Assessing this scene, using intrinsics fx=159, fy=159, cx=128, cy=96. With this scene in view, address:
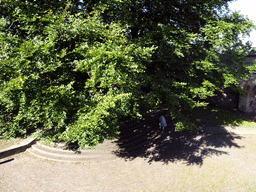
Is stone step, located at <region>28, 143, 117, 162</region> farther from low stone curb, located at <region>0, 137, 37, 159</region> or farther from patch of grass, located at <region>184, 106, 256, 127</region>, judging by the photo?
patch of grass, located at <region>184, 106, 256, 127</region>

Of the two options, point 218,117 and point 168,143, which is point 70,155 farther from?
point 218,117

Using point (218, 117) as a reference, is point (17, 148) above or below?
below

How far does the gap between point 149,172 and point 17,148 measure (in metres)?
9.40

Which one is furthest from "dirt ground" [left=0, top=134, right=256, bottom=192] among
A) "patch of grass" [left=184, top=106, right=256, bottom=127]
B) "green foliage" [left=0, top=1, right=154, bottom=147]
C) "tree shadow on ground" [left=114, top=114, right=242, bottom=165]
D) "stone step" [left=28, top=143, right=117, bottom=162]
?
"patch of grass" [left=184, top=106, right=256, bottom=127]

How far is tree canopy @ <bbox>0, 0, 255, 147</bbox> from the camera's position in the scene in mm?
6332

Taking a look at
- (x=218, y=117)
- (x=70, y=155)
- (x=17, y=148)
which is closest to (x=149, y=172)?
(x=70, y=155)

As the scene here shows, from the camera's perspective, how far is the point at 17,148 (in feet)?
37.2

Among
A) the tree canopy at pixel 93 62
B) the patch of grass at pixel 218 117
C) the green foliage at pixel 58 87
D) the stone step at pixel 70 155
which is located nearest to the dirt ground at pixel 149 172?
the stone step at pixel 70 155

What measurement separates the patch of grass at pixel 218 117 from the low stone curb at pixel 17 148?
1574cm

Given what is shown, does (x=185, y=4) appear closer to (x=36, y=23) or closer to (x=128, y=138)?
(x=36, y=23)

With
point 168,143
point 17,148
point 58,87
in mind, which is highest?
point 58,87

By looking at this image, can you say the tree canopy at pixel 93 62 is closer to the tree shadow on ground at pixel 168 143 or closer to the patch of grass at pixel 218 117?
the tree shadow on ground at pixel 168 143

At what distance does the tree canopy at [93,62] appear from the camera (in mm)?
6332

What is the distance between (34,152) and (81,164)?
3.88 meters
